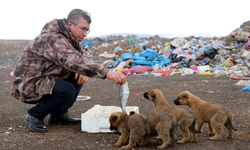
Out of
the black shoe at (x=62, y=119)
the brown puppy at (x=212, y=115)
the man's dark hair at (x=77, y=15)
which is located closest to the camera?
the brown puppy at (x=212, y=115)

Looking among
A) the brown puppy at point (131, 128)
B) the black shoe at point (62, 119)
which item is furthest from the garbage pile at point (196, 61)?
the brown puppy at point (131, 128)

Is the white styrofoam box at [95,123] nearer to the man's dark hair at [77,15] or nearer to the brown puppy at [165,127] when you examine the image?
the brown puppy at [165,127]

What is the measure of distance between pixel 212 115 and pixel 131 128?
1.21 meters

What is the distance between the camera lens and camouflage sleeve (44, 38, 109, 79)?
3.16m

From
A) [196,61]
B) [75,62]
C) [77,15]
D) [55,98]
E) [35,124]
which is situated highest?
[77,15]

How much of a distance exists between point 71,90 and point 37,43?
33.6 inches

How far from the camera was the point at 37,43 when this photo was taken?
11.7ft

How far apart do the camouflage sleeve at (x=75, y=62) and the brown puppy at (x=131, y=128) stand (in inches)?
26.5

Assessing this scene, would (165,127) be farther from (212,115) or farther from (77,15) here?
(77,15)

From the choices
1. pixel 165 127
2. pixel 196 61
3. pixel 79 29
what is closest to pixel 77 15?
pixel 79 29

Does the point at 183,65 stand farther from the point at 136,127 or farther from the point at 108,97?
the point at 136,127

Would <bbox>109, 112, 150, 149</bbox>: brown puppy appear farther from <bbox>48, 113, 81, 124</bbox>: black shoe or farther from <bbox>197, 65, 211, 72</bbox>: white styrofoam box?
<bbox>197, 65, 211, 72</bbox>: white styrofoam box

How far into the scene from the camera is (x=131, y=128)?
3.24 m

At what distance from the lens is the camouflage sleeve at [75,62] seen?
3162 millimetres
